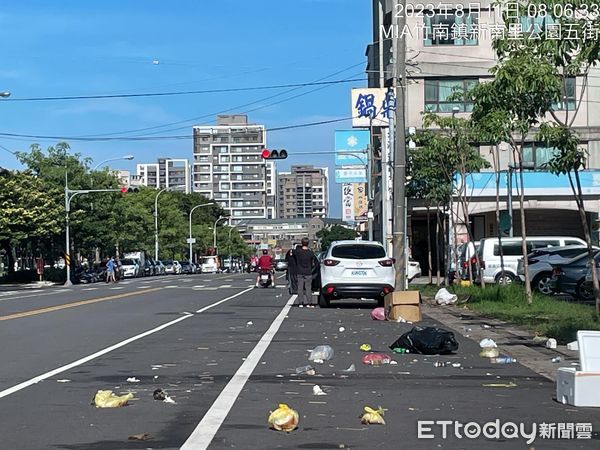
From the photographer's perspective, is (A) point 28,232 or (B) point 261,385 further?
(A) point 28,232

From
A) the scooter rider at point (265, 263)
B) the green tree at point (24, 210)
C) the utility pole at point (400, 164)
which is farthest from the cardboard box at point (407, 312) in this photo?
the green tree at point (24, 210)

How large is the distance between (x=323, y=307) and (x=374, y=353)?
40.1 feet

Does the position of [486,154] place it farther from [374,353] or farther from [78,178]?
[374,353]

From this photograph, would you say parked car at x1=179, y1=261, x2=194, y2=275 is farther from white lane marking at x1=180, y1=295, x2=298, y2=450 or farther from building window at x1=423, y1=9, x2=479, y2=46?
white lane marking at x1=180, y1=295, x2=298, y2=450

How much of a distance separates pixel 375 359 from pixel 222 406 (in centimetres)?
392

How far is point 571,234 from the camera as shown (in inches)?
2096

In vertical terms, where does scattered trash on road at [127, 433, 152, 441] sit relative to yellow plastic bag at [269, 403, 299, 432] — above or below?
below

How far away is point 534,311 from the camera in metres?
21.5

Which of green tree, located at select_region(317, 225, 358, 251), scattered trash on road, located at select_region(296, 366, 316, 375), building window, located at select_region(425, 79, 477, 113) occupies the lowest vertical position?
scattered trash on road, located at select_region(296, 366, 316, 375)

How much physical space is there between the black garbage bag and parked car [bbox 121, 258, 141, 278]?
67.0 m

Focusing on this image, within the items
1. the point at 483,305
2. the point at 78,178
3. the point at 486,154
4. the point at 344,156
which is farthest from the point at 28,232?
the point at 483,305

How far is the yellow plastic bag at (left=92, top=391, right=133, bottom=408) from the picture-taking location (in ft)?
32.0

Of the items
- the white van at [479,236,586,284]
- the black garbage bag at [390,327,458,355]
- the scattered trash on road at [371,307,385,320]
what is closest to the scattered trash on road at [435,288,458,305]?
the scattered trash on road at [371,307,385,320]

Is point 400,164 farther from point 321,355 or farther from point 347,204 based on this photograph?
point 347,204
